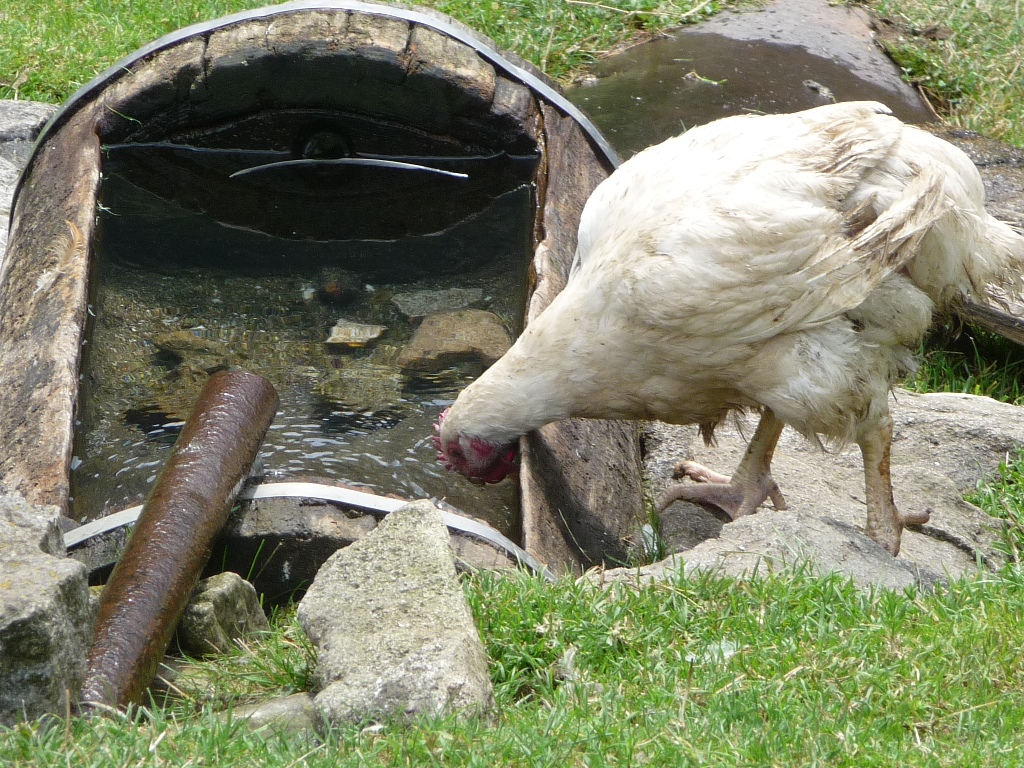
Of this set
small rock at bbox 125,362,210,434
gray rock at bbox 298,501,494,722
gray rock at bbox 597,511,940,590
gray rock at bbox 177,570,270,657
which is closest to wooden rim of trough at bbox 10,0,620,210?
small rock at bbox 125,362,210,434

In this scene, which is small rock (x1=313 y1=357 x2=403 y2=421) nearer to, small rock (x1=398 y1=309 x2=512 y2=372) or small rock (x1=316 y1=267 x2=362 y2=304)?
small rock (x1=398 y1=309 x2=512 y2=372)

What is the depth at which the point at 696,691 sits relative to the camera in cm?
266

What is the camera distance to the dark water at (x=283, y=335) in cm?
448

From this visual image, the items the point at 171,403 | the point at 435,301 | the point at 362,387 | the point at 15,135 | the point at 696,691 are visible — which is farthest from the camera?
the point at 15,135

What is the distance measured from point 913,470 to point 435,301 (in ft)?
7.64

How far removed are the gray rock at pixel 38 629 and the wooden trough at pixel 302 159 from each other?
0.98m

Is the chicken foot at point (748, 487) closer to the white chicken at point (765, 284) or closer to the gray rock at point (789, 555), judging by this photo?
the white chicken at point (765, 284)

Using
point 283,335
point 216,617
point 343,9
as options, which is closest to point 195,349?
point 283,335

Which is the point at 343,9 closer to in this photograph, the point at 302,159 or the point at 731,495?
the point at 302,159

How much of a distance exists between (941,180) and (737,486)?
56.7 inches

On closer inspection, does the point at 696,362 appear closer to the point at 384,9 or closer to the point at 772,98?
the point at 384,9

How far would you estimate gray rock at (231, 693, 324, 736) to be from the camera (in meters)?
2.62

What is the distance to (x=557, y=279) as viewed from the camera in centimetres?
460

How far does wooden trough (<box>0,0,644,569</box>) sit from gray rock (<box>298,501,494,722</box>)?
70cm
